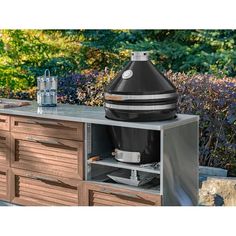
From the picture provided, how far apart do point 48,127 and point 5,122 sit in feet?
1.63

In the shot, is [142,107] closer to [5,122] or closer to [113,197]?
[113,197]

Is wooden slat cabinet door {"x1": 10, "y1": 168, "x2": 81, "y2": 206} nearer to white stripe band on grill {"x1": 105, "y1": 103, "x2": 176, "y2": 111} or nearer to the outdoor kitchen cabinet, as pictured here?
the outdoor kitchen cabinet

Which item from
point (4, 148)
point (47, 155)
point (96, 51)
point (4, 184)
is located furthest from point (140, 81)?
point (96, 51)

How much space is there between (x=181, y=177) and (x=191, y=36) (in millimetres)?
4675

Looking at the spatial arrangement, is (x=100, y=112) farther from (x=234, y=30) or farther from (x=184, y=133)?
(x=234, y=30)

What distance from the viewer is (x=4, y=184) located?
547 cm

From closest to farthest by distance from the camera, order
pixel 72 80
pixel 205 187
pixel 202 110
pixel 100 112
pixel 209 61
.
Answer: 1. pixel 100 112
2. pixel 205 187
3. pixel 202 110
4. pixel 72 80
5. pixel 209 61

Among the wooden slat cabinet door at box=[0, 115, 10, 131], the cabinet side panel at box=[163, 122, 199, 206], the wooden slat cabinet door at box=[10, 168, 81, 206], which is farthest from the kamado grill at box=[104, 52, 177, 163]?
the wooden slat cabinet door at box=[0, 115, 10, 131]

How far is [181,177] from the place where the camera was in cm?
474

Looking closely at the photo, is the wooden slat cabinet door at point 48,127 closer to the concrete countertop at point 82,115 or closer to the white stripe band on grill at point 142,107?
the concrete countertop at point 82,115

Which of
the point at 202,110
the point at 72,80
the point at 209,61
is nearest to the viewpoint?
the point at 202,110

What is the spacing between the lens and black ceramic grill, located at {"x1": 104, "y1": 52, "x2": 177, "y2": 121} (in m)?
4.63

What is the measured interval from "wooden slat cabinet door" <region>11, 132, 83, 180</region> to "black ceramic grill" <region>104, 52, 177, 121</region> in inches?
17.8
